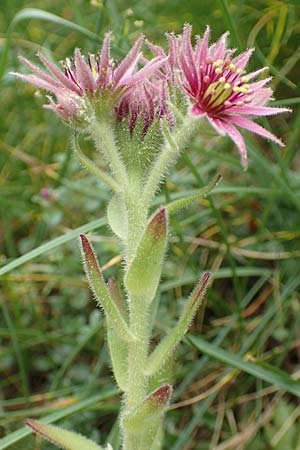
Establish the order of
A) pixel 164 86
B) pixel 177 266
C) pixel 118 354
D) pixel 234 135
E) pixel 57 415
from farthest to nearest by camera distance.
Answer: pixel 177 266, pixel 57 415, pixel 118 354, pixel 164 86, pixel 234 135

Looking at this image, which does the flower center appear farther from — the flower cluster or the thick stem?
the thick stem

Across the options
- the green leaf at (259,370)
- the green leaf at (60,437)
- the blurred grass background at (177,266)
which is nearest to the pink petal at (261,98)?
the blurred grass background at (177,266)

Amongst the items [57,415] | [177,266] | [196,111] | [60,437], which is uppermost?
[196,111]

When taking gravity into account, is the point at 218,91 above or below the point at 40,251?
above

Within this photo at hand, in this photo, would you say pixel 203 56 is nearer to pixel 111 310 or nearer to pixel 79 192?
pixel 111 310

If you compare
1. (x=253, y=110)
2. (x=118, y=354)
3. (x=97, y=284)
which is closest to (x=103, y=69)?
(x=253, y=110)

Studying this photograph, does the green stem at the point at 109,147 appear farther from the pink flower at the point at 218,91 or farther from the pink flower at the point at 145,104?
the pink flower at the point at 218,91

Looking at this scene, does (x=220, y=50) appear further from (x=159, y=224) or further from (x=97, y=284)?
(x=97, y=284)

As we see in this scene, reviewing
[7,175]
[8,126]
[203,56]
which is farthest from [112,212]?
[8,126]
